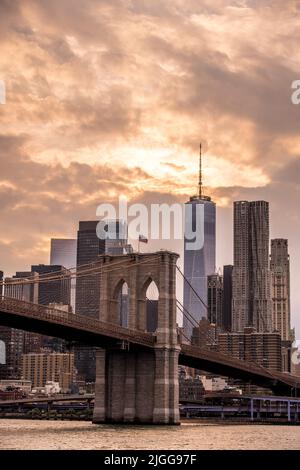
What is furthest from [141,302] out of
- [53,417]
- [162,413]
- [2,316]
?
[53,417]

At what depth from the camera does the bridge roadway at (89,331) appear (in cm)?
5678

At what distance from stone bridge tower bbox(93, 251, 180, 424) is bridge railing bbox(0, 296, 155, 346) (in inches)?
46.1

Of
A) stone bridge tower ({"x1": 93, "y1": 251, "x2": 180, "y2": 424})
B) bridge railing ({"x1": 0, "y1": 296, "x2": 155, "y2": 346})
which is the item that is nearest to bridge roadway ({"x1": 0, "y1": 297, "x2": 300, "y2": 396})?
bridge railing ({"x1": 0, "y1": 296, "x2": 155, "y2": 346})

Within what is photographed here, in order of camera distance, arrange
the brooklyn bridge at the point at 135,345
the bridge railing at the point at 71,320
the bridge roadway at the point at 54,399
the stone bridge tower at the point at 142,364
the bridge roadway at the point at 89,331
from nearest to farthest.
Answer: the bridge railing at the point at 71,320 < the bridge roadway at the point at 89,331 < the brooklyn bridge at the point at 135,345 < the stone bridge tower at the point at 142,364 < the bridge roadway at the point at 54,399

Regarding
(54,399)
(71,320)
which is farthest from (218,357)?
(54,399)

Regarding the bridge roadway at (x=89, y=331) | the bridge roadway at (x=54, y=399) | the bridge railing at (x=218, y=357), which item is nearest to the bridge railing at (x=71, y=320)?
the bridge roadway at (x=89, y=331)

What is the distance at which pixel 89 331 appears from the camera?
203 ft

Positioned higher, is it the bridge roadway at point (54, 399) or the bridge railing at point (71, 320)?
the bridge railing at point (71, 320)

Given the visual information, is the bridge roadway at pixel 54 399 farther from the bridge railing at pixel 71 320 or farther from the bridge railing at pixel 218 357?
the bridge railing at pixel 71 320

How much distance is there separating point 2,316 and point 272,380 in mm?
50546

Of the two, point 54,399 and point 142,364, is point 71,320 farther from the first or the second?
point 54,399

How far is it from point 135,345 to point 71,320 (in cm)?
878

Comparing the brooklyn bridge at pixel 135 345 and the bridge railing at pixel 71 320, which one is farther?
the brooklyn bridge at pixel 135 345

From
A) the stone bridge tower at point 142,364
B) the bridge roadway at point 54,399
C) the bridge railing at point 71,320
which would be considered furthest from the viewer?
the bridge roadway at point 54,399
